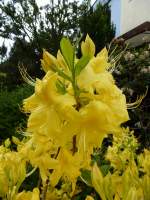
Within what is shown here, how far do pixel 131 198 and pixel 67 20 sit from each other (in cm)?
2617

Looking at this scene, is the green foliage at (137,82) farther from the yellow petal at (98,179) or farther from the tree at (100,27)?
the tree at (100,27)

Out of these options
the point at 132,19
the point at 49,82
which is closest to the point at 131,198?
the point at 49,82

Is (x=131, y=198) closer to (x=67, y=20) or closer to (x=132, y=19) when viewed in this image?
(x=132, y=19)

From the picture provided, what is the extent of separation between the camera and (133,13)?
54.9 feet

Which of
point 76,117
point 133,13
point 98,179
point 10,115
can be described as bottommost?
point 98,179

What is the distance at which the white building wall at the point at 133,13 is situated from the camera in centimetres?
1653

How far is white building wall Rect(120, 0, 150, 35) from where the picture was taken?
16.5 meters

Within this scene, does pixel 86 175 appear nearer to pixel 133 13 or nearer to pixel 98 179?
pixel 98 179

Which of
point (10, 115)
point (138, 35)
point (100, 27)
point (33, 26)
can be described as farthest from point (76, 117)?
point (33, 26)

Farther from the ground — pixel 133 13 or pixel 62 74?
pixel 133 13

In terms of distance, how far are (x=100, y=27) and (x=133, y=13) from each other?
1775mm

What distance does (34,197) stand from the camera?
1203 millimetres

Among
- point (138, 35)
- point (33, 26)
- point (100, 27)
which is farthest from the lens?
point (33, 26)

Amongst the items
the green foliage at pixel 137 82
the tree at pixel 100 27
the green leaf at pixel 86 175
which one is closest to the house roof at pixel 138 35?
the tree at pixel 100 27
